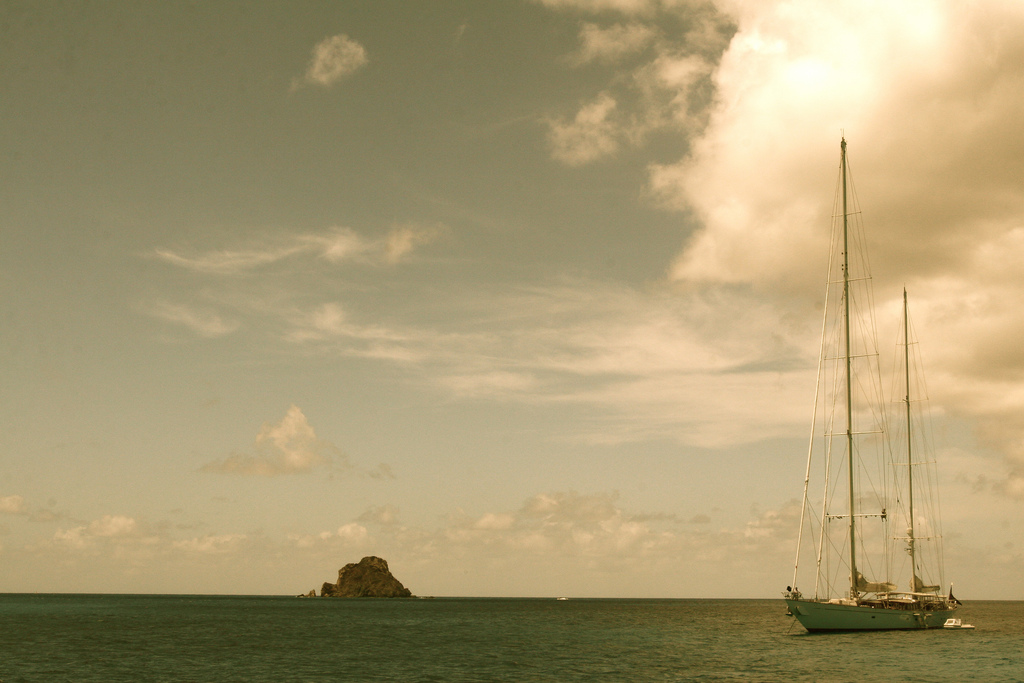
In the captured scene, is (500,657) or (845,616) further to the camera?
(500,657)

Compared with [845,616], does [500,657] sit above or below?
below

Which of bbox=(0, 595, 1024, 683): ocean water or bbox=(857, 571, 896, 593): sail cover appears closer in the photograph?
bbox=(0, 595, 1024, 683): ocean water

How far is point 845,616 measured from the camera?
6931 centimetres

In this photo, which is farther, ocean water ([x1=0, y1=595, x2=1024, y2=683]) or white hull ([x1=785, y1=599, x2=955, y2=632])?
white hull ([x1=785, y1=599, x2=955, y2=632])

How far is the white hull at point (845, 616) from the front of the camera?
223 feet

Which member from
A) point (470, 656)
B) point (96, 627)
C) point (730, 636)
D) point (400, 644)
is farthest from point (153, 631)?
point (730, 636)

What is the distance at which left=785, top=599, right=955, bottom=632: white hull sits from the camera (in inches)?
2679

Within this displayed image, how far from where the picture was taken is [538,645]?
292 ft

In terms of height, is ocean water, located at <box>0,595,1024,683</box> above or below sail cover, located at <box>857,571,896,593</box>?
below

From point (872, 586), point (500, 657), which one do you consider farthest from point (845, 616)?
point (500, 657)

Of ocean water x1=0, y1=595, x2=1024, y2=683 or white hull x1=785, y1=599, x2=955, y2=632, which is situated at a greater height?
white hull x1=785, y1=599, x2=955, y2=632

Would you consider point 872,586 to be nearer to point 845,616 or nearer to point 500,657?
point 845,616

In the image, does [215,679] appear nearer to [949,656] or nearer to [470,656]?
[470,656]

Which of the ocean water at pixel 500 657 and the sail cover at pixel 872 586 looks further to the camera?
the sail cover at pixel 872 586
